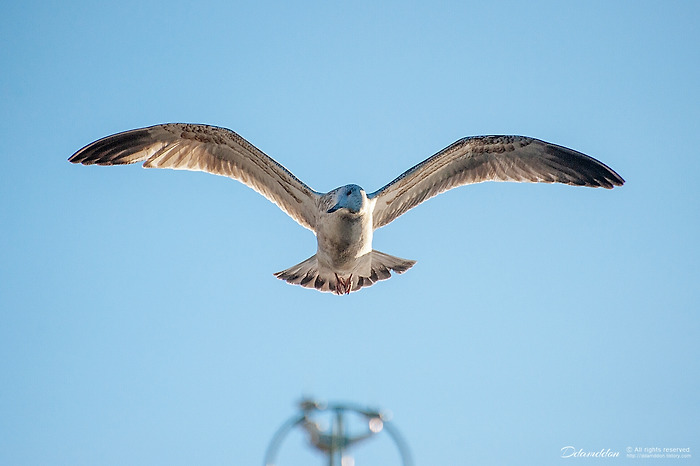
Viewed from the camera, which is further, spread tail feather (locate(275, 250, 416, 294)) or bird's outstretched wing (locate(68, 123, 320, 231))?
spread tail feather (locate(275, 250, 416, 294))

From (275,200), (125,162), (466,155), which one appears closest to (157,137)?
(125,162)

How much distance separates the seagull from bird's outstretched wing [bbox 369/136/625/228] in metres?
0.01

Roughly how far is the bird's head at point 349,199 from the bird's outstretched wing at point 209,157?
1.04 metres

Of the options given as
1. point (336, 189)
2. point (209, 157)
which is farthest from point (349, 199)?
point (209, 157)

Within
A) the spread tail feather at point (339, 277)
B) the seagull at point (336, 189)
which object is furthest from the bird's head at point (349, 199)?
the spread tail feather at point (339, 277)

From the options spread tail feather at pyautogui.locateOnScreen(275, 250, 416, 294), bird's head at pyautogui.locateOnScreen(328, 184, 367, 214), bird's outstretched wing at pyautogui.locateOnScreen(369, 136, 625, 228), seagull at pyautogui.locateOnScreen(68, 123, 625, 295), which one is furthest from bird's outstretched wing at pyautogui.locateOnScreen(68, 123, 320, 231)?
bird's outstretched wing at pyautogui.locateOnScreen(369, 136, 625, 228)

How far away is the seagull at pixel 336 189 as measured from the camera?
11789mm

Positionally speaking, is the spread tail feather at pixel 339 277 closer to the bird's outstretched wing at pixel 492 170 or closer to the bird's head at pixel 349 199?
the bird's outstretched wing at pixel 492 170

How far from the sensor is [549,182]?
12.4 m

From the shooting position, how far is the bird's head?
1077 centimetres

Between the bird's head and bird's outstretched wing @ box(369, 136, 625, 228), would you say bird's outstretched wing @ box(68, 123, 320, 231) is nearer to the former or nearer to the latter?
the bird's head

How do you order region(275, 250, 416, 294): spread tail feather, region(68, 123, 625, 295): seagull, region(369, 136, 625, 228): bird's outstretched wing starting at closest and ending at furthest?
1. region(68, 123, 625, 295): seagull
2. region(369, 136, 625, 228): bird's outstretched wing
3. region(275, 250, 416, 294): spread tail feather

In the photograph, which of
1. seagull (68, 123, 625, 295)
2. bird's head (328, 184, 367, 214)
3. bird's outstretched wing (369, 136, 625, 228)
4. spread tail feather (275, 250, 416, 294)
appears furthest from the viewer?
spread tail feather (275, 250, 416, 294)

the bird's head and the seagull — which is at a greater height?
the seagull
